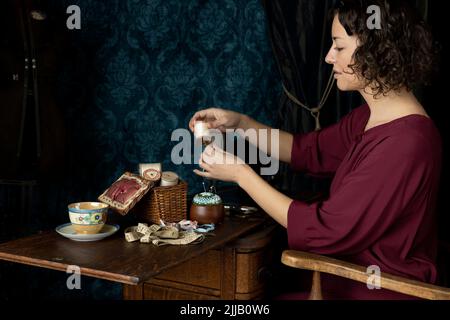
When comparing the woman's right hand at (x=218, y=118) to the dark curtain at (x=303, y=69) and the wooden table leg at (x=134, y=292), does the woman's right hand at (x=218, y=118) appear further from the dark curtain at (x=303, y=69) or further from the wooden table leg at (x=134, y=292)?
the wooden table leg at (x=134, y=292)

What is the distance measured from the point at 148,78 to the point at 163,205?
1626mm

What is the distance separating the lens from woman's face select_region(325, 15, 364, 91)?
186cm

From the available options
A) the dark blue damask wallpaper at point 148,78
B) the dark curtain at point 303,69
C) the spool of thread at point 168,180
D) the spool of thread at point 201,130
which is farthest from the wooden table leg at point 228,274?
the dark blue damask wallpaper at point 148,78

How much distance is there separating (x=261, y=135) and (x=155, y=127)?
1.10m

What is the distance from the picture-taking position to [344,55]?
6.15 ft

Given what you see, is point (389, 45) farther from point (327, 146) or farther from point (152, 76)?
point (152, 76)

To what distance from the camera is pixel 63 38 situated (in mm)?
2932

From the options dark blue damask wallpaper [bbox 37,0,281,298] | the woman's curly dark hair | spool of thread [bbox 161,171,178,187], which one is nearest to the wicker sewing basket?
spool of thread [bbox 161,171,178,187]

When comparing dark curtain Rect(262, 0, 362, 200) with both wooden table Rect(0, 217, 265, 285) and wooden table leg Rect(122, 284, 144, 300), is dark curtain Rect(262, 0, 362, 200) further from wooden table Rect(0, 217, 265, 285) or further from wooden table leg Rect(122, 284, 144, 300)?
wooden table Rect(0, 217, 265, 285)

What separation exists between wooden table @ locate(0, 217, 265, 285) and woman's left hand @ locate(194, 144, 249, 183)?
211 millimetres

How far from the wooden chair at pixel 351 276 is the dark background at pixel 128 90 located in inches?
33.1

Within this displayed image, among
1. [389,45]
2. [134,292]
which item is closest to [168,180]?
[134,292]

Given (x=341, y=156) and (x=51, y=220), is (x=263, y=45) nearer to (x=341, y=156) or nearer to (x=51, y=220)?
(x=341, y=156)
